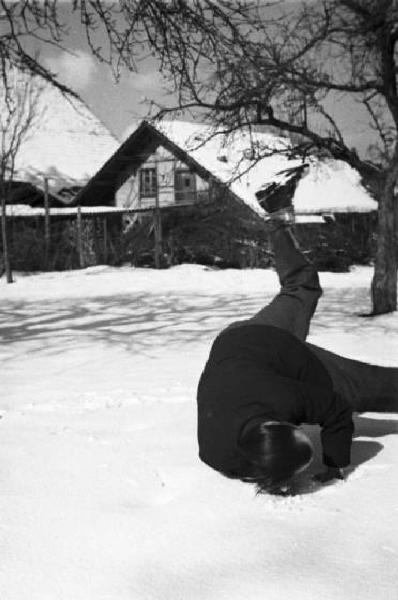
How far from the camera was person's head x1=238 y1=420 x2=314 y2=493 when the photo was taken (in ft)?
7.72

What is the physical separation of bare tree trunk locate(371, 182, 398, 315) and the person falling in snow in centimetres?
782

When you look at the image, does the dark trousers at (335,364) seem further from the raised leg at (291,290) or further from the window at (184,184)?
the window at (184,184)

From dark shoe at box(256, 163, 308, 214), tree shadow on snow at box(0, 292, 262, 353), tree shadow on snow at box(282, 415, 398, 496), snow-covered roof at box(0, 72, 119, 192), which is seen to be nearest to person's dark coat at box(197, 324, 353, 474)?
tree shadow on snow at box(282, 415, 398, 496)

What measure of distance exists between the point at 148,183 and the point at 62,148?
5558 mm

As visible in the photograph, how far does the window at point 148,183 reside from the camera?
1137 inches

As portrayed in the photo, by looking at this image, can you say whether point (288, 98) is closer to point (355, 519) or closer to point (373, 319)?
point (373, 319)

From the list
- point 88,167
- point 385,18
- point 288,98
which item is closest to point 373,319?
point 288,98

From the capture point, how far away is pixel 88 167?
3216 cm

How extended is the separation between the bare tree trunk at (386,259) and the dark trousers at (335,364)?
7840mm

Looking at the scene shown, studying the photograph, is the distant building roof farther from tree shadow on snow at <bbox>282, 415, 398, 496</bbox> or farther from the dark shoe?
tree shadow on snow at <bbox>282, 415, 398, 496</bbox>

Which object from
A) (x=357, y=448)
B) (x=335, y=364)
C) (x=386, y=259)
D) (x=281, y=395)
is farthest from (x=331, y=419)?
(x=386, y=259)

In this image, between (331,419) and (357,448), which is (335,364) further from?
(357,448)

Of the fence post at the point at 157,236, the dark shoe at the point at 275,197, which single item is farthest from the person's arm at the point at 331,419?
the fence post at the point at 157,236

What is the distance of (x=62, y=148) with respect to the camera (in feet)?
106
